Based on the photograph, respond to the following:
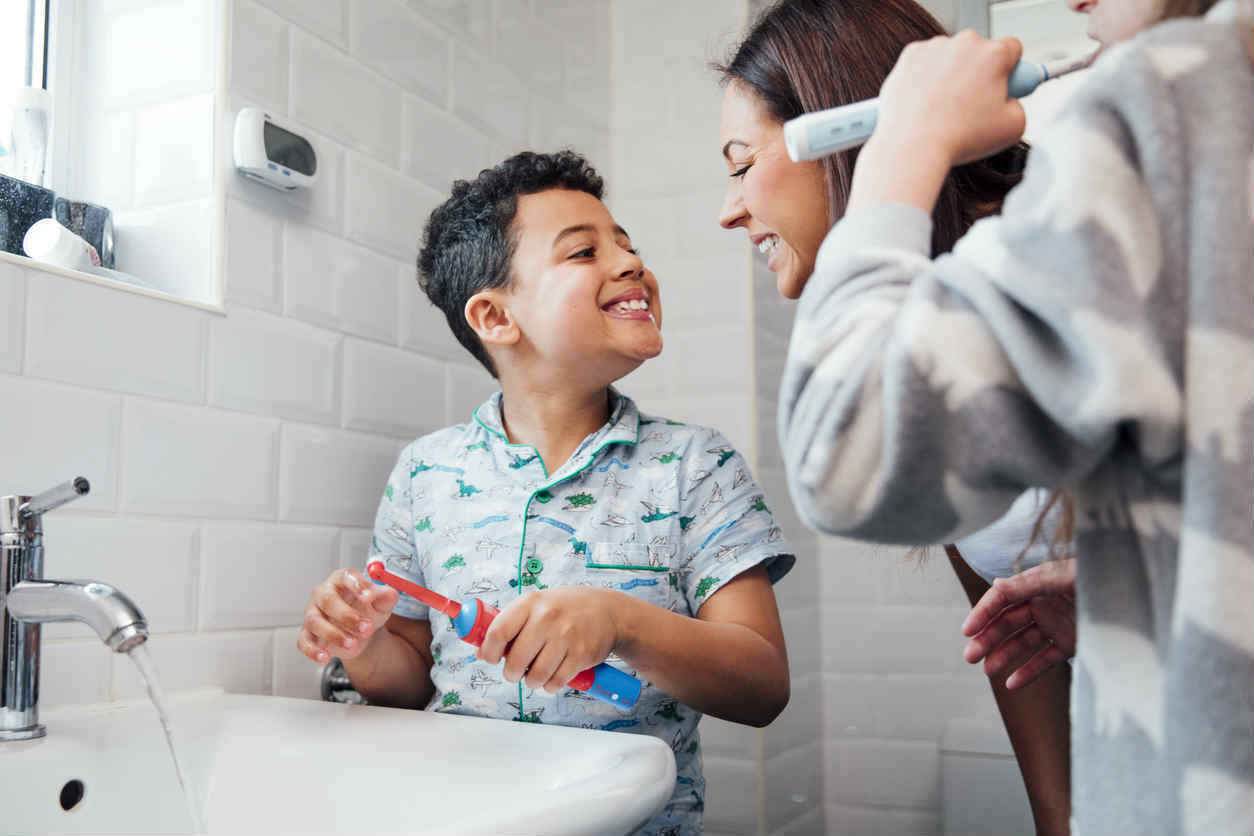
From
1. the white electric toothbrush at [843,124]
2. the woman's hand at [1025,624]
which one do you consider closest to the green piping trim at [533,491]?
the woman's hand at [1025,624]

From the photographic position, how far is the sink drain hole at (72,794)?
0.86 meters

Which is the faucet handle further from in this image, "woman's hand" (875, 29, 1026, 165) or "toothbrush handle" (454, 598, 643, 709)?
"woman's hand" (875, 29, 1026, 165)

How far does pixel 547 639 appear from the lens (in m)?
0.85

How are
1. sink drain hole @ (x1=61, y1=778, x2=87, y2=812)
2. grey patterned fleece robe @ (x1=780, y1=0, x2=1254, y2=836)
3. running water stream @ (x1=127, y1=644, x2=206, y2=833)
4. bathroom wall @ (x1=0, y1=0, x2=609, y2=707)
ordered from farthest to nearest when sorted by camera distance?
bathroom wall @ (x1=0, y1=0, x2=609, y2=707) → sink drain hole @ (x1=61, y1=778, x2=87, y2=812) → running water stream @ (x1=127, y1=644, x2=206, y2=833) → grey patterned fleece robe @ (x1=780, y1=0, x2=1254, y2=836)

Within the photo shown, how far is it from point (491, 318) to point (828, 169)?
47 centimetres

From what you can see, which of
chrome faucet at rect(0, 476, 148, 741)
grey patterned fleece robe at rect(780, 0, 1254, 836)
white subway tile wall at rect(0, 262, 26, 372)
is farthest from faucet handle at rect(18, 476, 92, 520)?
grey patterned fleece robe at rect(780, 0, 1254, 836)

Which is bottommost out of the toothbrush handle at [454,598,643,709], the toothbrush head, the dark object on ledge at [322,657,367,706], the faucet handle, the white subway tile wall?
the dark object on ledge at [322,657,367,706]

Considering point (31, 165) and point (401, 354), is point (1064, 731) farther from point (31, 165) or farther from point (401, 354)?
point (31, 165)

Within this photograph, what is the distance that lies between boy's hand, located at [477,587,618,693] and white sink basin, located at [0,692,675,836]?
69mm

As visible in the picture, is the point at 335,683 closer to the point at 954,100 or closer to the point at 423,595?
the point at 423,595

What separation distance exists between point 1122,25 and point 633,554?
74cm

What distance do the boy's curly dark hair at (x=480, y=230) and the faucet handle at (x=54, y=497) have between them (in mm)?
605

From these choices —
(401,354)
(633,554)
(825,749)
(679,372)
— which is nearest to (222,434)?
(401,354)

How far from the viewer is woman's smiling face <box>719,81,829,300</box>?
1164 mm
